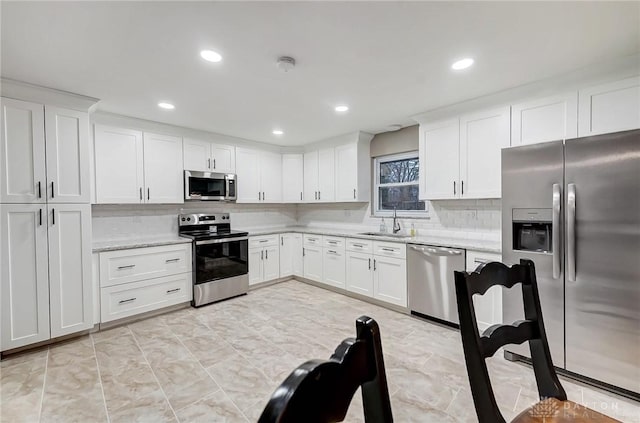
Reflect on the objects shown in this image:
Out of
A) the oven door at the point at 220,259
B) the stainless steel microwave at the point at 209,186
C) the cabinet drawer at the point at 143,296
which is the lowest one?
the cabinet drawer at the point at 143,296

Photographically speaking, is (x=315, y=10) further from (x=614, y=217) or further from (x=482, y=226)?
(x=482, y=226)

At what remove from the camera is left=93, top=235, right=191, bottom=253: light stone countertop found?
3257mm

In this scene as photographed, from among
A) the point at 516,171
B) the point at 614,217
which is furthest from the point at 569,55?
the point at 614,217

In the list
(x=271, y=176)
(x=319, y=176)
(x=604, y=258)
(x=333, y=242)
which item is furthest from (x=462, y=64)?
(x=271, y=176)

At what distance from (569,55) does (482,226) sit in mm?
1826

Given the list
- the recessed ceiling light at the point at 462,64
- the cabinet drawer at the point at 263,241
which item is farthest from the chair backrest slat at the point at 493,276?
the cabinet drawer at the point at 263,241

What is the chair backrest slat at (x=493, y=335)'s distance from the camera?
0.95 metres

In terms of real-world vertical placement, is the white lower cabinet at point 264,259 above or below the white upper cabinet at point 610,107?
below

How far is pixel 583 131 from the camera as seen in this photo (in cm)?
247

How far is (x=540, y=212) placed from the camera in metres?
2.33

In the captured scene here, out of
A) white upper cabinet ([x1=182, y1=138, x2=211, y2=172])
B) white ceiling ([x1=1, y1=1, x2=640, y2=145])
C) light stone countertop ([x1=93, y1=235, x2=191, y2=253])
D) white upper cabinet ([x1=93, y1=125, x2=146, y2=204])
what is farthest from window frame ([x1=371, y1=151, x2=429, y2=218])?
white upper cabinet ([x1=93, y1=125, x2=146, y2=204])

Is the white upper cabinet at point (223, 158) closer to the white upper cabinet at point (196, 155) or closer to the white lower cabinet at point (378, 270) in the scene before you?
the white upper cabinet at point (196, 155)

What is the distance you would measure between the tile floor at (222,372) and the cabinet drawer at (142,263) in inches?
21.3

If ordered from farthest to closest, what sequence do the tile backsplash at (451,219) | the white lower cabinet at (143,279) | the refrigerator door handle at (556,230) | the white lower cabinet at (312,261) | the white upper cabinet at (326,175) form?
the white upper cabinet at (326,175) → the white lower cabinet at (312,261) → the tile backsplash at (451,219) → the white lower cabinet at (143,279) → the refrigerator door handle at (556,230)
